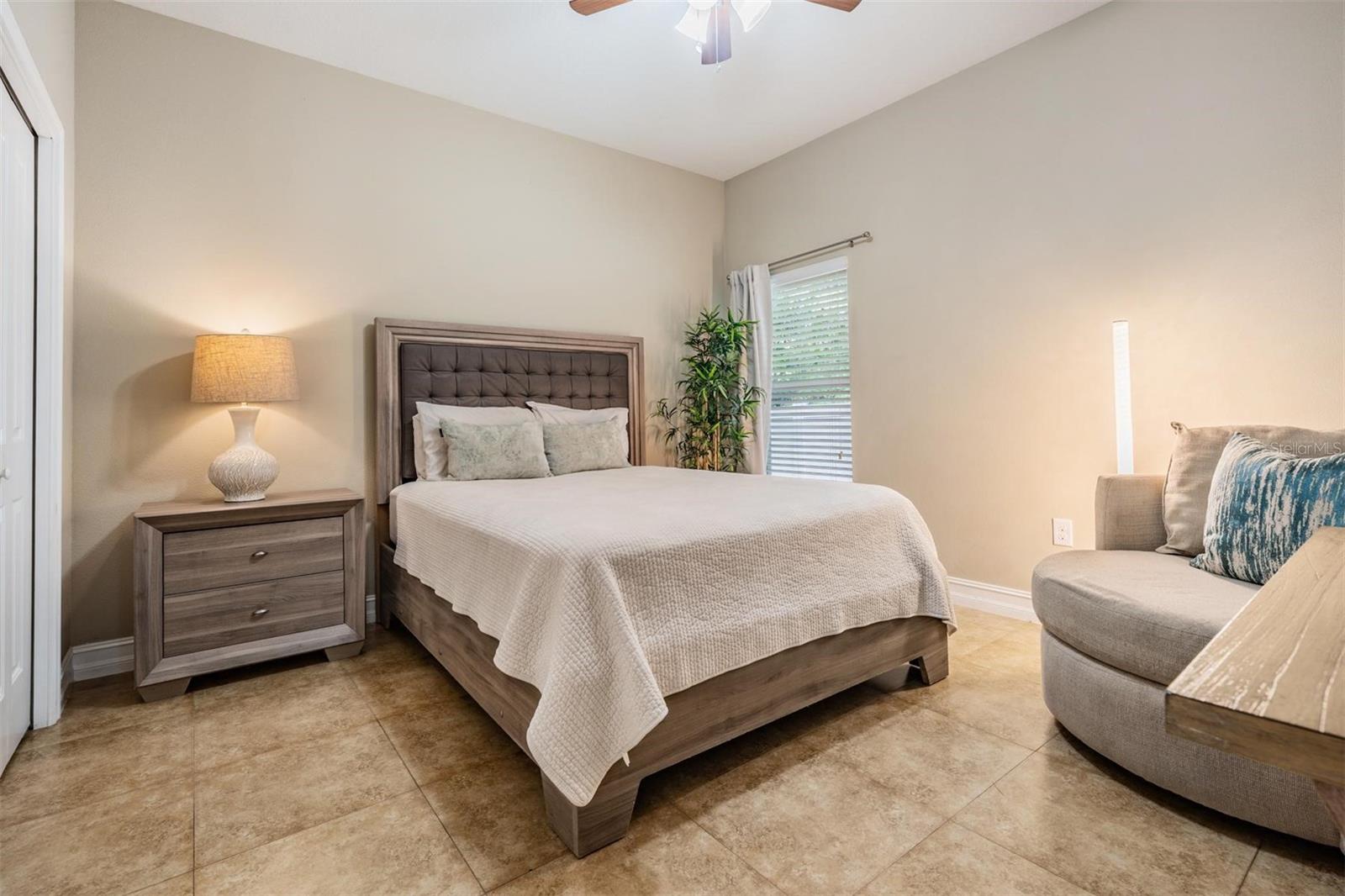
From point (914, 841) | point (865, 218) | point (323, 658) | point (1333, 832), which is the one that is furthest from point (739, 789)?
point (865, 218)

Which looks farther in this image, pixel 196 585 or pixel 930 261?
pixel 930 261

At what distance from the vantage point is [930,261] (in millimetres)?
3312

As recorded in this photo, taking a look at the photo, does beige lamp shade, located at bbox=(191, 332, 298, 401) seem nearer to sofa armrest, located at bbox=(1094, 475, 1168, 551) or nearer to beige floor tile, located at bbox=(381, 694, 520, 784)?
beige floor tile, located at bbox=(381, 694, 520, 784)

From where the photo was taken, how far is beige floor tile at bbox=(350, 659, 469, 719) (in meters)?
2.18

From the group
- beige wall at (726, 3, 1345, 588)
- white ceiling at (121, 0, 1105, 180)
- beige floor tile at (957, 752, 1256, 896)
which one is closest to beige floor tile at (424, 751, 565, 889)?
beige floor tile at (957, 752, 1256, 896)

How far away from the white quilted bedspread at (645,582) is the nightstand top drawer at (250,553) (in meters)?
0.41

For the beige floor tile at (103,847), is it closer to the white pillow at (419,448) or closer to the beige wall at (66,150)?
the beige wall at (66,150)

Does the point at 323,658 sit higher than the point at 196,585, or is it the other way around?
the point at 196,585

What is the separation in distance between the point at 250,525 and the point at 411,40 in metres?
2.25

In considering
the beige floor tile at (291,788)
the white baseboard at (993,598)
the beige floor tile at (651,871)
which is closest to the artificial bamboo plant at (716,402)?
the white baseboard at (993,598)

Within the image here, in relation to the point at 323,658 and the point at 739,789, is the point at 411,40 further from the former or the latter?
the point at 739,789

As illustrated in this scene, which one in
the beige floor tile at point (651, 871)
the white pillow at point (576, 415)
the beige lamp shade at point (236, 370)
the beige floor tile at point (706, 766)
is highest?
the beige lamp shade at point (236, 370)

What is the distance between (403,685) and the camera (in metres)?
2.35

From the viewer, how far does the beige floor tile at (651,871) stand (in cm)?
128
